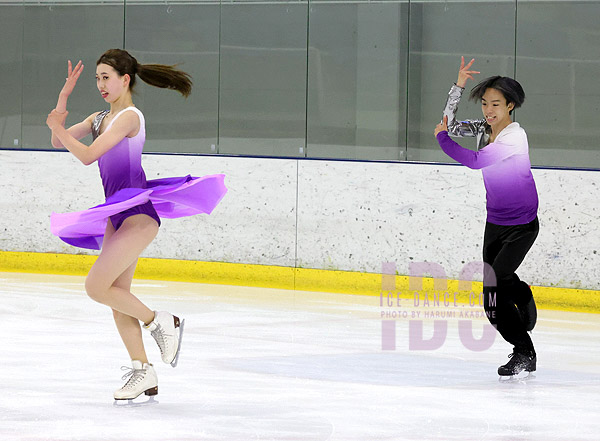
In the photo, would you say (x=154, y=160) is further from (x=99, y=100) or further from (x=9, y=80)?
(x=9, y=80)

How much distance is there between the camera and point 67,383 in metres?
5.55

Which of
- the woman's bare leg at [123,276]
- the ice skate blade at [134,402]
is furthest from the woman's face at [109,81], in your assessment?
the ice skate blade at [134,402]

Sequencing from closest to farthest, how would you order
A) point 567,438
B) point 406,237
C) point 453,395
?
1. point 567,438
2. point 453,395
3. point 406,237

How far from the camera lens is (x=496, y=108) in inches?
232

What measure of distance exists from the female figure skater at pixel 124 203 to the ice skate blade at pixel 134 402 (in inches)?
1.2

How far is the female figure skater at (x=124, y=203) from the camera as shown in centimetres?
488

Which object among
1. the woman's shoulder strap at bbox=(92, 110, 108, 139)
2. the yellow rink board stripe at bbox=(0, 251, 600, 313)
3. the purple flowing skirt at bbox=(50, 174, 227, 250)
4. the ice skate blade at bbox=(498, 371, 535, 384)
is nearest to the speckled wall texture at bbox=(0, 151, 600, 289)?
the yellow rink board stripe at bbox=(0, 251, 600, 313)

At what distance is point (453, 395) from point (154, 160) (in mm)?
5324

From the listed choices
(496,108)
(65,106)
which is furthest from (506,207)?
(65,106)

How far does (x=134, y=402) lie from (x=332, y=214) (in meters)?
4.63

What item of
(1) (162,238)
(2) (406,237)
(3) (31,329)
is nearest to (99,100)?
(1) (162,238)

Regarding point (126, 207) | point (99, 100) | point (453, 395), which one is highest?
point (99, 100)

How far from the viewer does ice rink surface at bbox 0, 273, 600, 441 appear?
468 cm

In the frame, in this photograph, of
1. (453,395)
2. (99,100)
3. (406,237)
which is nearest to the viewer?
(453,395)
